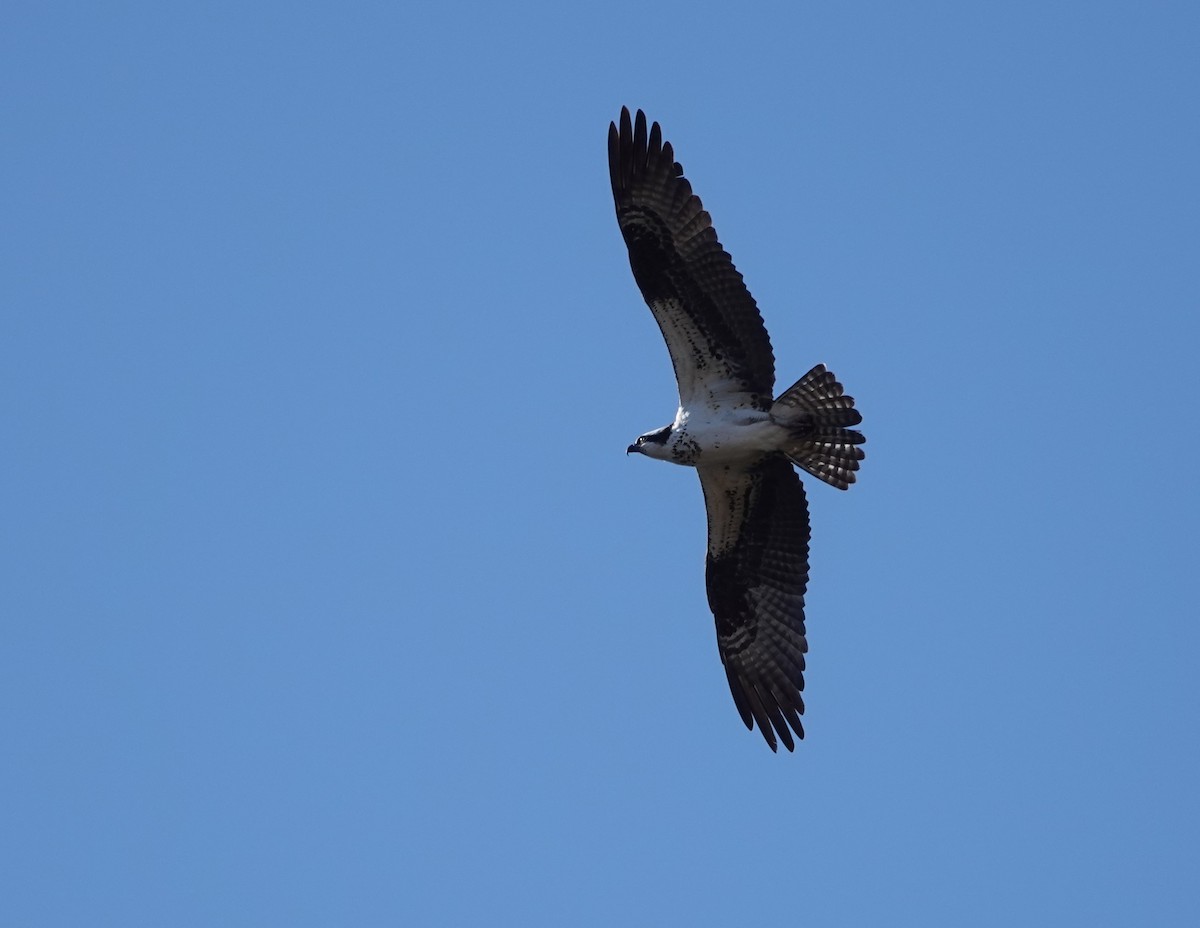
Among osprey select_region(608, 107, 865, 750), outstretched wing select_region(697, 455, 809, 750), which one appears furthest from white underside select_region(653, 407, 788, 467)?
outstretched wing select_region(697, 455, 809, 750)

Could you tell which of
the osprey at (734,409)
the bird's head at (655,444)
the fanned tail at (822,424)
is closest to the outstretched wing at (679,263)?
the osprey at (734,409)

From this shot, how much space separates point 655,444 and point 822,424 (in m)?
1.43

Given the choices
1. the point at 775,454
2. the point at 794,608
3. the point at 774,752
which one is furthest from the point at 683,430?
the point at 774,752

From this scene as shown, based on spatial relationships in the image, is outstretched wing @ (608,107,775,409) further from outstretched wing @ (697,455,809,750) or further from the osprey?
outstretched wing @ (697,455,809,750)

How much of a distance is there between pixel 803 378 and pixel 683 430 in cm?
110

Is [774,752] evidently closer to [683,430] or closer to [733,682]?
[733,682]

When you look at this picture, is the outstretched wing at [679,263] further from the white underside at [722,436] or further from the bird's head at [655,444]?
the bird's head at [655,444]

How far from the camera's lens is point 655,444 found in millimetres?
13992

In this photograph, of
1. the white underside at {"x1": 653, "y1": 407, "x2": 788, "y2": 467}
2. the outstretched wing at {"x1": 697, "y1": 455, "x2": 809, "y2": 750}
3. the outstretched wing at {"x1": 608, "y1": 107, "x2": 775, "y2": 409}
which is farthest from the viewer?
the outstretched wing at {"x1": 697, "y1": 455, "x2": 809, "y2": 750}

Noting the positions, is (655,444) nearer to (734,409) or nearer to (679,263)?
(734,409)

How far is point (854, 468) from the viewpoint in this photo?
1345 centimetres

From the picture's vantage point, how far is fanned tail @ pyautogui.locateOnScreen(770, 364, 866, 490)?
1334 cm

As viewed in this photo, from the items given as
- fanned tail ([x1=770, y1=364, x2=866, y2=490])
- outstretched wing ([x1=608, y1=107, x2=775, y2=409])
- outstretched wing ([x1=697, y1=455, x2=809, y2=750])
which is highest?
outstretched wing ([x1=608, y1=107, x2=775, y2=409])

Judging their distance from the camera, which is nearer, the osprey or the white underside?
the osprey
